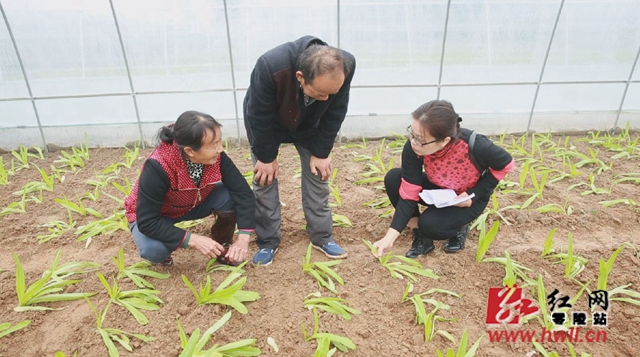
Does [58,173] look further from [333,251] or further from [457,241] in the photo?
[457,241]

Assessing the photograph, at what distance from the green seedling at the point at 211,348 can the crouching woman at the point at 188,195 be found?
421mm

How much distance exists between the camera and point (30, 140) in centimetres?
472

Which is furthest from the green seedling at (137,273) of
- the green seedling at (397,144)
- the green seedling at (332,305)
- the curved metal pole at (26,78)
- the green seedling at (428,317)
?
the curved metal pole at (26,78)

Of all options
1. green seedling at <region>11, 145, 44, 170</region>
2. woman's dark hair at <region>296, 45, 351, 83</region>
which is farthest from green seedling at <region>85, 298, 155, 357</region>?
green seedling at <region>11, 145, 44, 170</region>

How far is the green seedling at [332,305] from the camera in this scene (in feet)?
7.00

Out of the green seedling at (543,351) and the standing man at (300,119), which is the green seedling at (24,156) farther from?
the green seedling at (543,351)

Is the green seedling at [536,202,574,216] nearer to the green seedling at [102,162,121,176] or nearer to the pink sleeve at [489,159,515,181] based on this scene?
the pink sleeve at [489,159,515,181]

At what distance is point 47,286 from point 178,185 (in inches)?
34.7

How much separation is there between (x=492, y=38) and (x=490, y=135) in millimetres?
1067

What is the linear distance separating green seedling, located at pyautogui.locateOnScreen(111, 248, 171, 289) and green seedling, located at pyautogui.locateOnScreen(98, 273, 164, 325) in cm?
6

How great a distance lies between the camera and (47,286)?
7.40 ft

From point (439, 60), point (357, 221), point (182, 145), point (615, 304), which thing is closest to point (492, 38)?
point (439, 60)

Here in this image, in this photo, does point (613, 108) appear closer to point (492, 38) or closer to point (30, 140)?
point (492, 38)

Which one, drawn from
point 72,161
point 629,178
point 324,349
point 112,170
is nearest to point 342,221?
point 324,349
